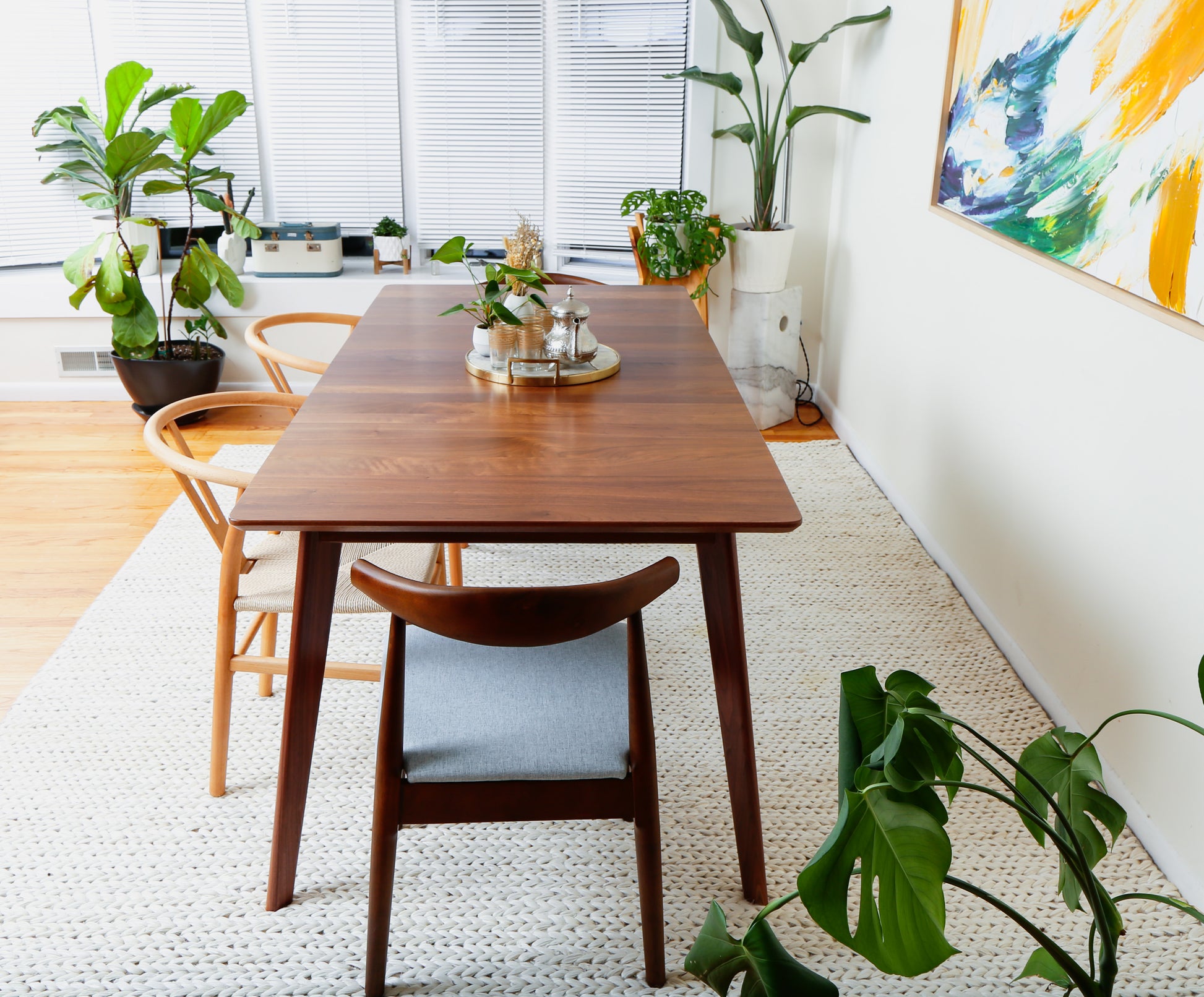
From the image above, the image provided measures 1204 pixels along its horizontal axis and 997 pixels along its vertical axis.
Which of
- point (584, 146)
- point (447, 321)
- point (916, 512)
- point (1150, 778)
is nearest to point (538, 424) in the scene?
point (447, 321)

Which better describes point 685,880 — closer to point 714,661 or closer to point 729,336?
point 714,661

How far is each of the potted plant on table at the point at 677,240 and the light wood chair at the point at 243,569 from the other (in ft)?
6.32

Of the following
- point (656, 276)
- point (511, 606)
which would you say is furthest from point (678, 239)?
point (511, 606)

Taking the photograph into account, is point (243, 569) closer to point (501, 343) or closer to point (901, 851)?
point (501, 343)

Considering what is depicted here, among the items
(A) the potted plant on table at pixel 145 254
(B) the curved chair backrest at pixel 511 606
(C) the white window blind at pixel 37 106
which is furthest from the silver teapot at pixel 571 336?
(C) the white window blind at pixel 37 106

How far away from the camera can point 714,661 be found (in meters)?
1.80

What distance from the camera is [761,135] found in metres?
3.87

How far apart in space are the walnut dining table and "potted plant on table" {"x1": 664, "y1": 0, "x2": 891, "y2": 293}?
1.83 metres

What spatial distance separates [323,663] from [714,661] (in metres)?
0.67

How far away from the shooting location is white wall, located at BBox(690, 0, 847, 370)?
4090mm

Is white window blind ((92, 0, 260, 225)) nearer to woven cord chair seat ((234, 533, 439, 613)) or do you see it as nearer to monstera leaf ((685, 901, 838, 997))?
woven cord chair seat ((234, 533, 439, 613))

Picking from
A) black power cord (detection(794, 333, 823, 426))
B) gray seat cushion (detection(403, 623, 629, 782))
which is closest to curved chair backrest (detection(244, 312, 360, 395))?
gray seat cushion (detection(403, 623, 629, 782))

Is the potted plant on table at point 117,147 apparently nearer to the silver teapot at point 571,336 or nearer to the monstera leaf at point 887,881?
the silver teapot at point 571,336

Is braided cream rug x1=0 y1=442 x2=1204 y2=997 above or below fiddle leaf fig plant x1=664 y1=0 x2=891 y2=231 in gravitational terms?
below
